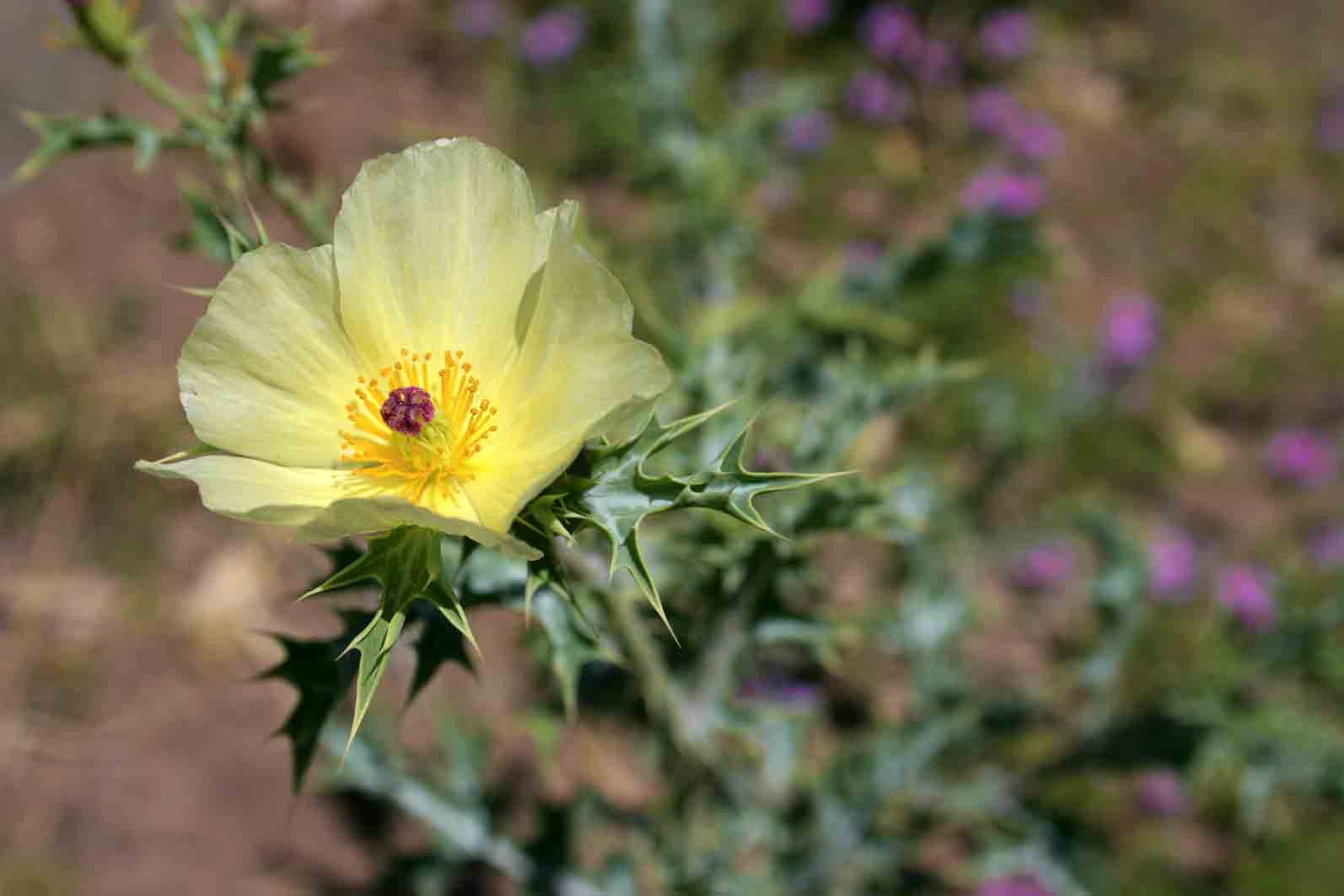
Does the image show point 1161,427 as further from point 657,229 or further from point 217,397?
point 217,397

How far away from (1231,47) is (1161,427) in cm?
170

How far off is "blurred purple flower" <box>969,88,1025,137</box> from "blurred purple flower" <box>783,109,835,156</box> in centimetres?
52

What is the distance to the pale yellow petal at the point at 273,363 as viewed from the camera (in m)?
1.17

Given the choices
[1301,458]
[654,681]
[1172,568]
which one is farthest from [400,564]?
[1301,458]

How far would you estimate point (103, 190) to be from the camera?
12.2ft

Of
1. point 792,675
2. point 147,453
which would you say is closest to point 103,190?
point 147,453

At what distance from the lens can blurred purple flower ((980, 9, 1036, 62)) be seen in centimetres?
411

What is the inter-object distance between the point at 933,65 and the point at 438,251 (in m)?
3.27

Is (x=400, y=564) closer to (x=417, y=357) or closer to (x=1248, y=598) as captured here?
(x=417, y=357)

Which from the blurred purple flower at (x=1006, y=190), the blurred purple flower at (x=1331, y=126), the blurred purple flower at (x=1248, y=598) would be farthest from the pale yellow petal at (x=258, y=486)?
the blurred purple flower at (x=1331, y=126)

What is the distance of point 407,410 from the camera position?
3.95ft

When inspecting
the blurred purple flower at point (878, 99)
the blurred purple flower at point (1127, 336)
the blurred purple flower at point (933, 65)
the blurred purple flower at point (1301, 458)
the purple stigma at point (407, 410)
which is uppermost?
the blurred purple flower at point (933, 65)

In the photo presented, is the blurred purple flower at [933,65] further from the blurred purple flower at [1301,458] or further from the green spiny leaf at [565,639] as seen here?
the green spiny leaf at [565,639]

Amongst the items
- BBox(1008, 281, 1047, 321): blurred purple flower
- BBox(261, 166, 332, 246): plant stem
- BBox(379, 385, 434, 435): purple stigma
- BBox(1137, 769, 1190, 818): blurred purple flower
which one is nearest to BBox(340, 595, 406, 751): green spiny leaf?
Answer: BBox(379, 385, 434, 435): purple stigma
